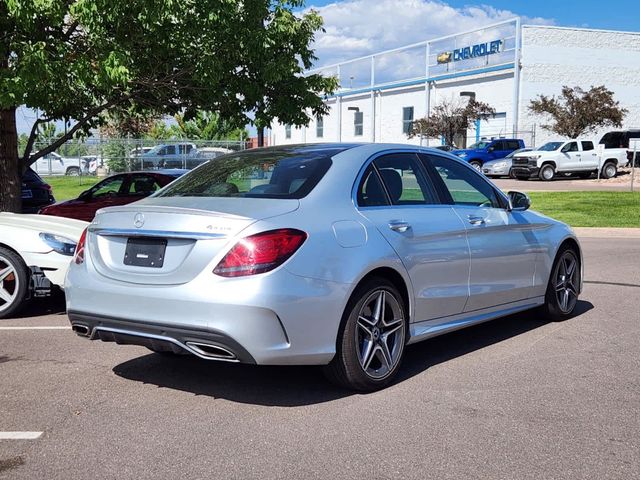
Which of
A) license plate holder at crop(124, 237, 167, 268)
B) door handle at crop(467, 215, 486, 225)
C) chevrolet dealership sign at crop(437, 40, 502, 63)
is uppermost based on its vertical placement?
chevrolet dealership sign at crop(437, 40, 502, 63)

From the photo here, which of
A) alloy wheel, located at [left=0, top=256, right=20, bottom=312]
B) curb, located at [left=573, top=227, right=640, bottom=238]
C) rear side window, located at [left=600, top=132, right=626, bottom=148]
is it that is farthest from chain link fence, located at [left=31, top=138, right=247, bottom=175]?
alloy wheel, located at [left=0, top=256, right=20, bottom=312]

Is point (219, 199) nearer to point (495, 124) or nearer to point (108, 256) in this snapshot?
point (108, 256)

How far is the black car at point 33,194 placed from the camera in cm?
1412

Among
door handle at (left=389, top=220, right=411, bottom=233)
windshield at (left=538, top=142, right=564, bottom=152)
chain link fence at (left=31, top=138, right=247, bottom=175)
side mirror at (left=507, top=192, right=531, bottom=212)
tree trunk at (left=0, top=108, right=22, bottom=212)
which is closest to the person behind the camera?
door handle at (left=389, top=220, right=411, bottom=233)

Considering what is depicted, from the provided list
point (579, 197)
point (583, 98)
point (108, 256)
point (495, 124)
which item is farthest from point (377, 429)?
point (495, 124)

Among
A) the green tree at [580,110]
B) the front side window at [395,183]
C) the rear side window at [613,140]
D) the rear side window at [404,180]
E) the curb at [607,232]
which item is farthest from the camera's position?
A: the green tree at [580,110]

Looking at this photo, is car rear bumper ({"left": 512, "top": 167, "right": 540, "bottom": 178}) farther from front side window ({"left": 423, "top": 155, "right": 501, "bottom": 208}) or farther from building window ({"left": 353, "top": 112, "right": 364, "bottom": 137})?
front side window ({"left": 423, "top": 155, "right": 501, "bottom": 208})

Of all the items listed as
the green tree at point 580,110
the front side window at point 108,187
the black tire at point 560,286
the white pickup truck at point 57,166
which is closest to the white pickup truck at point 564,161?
the green tree at point 580,110

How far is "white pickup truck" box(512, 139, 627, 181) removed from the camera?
3434 cm

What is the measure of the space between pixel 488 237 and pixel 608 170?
31545 millimetres

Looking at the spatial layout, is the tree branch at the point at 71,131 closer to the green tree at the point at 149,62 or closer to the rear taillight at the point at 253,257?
the green tree at the point at 149,62

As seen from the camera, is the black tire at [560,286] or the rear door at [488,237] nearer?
the rear door at [488,237]

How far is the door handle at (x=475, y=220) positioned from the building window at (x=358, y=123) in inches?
2024

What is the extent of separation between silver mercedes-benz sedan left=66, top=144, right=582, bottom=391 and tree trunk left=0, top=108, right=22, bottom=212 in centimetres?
665
